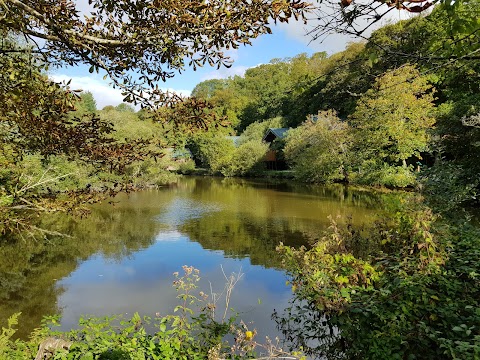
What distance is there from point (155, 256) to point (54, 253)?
273cm

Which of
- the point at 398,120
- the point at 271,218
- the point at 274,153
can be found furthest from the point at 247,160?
the point at 271,218

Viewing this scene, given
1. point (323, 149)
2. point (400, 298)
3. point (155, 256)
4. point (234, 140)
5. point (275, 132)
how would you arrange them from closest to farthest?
point (400, 298), point (155, 256), point (323, 149), point (275, 132), point (234, 140)

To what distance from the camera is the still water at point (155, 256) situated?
21.1ft

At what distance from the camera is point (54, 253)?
31.5 ft

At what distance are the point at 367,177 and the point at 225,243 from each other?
12790 millimetres

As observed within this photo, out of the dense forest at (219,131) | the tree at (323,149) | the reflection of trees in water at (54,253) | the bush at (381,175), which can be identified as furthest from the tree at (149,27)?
the tree at (323,149)

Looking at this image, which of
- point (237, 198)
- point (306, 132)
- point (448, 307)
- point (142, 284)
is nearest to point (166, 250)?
point (142, 284)

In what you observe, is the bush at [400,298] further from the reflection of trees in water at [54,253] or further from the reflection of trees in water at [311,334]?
the reflection of trees in water at [54,253]

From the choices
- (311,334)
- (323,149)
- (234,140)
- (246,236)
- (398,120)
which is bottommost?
(246,236)

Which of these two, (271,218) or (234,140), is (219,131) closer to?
(271,218)

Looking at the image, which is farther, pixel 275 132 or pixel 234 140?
pixel 234 140

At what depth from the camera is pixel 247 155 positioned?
3372cm

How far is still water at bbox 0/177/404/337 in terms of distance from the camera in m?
6.43

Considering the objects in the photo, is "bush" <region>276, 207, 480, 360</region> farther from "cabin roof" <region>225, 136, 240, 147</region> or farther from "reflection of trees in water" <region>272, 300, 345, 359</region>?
"cabin roof" <region>225, 136, 240, 147</region>
